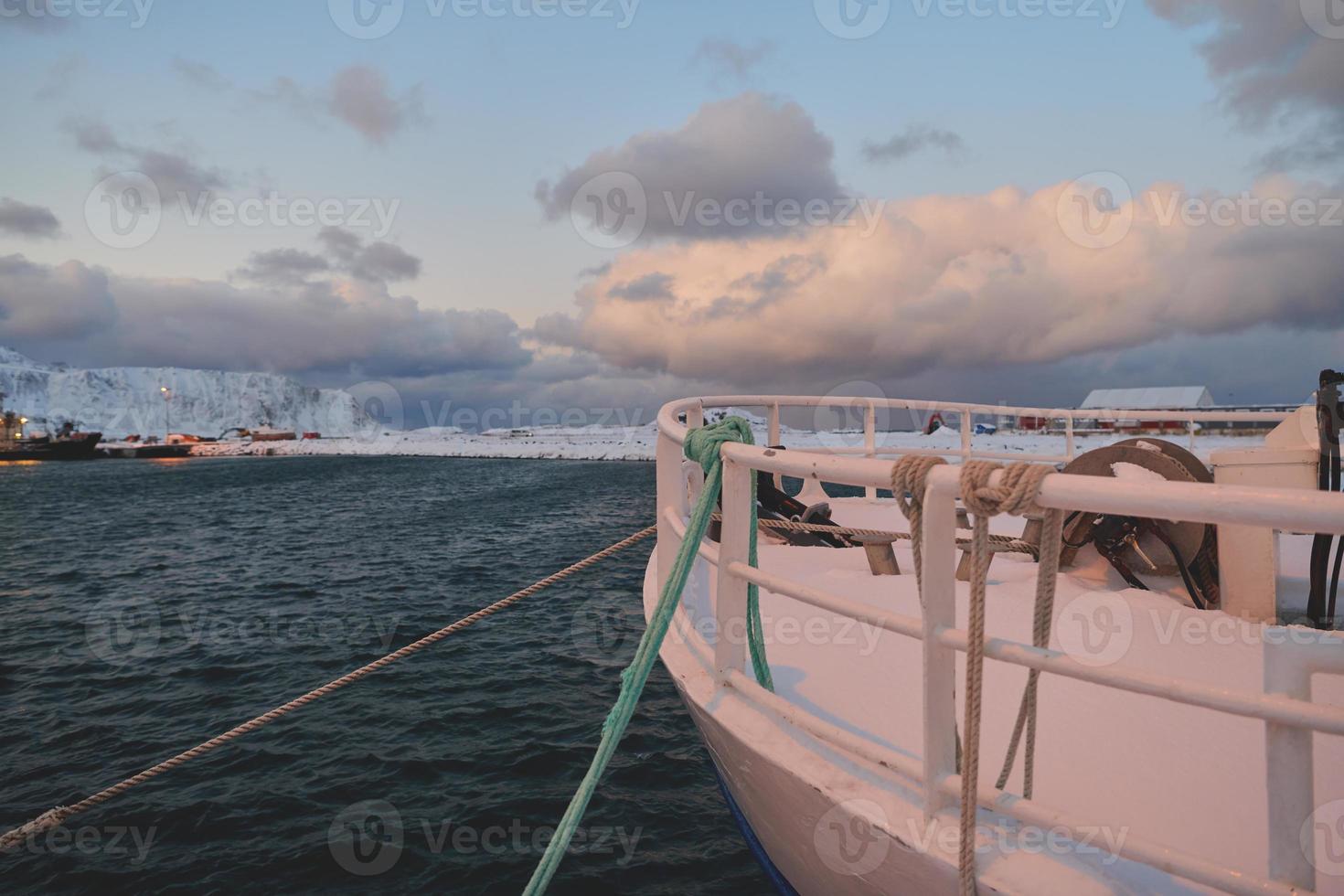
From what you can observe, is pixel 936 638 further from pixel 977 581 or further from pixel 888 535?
pixel 888 535

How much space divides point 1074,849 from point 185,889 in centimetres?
583

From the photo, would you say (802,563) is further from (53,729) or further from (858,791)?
(53,729)

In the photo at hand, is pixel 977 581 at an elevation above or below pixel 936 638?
above

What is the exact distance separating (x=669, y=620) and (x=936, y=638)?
1131mm

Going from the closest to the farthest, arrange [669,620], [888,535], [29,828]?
[669,620] → [29,828] → [888,535]

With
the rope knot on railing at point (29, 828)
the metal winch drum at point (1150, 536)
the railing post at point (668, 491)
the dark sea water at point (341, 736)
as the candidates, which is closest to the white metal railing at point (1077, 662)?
the railing post at point (668, 491)

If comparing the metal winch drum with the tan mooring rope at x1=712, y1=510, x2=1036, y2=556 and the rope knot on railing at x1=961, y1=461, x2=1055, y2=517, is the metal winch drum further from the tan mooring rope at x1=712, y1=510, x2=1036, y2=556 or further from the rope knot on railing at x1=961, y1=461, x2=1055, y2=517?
the rope knot on railing at x1=961, y1=461, x2=1055, y2=517

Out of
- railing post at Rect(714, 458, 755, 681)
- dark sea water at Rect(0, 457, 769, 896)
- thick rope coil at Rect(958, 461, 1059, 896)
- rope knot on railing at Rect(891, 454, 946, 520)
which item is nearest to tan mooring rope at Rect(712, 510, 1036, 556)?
railing post at Rect(714, 458, 755, 681)

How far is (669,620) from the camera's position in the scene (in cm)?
249

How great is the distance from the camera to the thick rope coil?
56.7 inches

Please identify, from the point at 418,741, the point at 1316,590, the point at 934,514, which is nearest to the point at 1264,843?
the point at 934,514

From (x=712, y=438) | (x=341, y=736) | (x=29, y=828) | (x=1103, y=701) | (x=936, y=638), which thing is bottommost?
(x=341, y=736)

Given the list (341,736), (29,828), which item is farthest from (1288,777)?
(341,736)

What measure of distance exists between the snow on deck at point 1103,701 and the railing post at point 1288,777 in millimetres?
72
